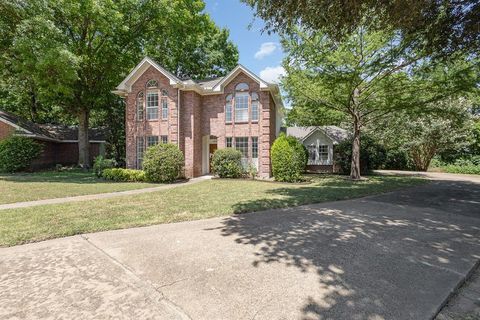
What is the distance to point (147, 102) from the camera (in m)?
17.8

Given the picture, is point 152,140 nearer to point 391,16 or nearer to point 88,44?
point 88,44

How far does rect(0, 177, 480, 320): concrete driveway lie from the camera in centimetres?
293

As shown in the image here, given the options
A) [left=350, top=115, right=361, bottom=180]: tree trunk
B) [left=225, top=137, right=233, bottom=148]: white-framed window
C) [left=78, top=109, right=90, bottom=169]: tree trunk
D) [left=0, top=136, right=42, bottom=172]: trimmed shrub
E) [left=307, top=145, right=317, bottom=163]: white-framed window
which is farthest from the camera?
[left=307, top=145, right=317, bottom=163]: white-framed window

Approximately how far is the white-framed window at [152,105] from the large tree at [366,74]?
8963 millimetres

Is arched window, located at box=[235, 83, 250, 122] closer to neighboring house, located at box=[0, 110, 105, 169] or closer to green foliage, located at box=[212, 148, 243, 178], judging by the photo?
green foliage, located at box=[212, 148, 243, 178]

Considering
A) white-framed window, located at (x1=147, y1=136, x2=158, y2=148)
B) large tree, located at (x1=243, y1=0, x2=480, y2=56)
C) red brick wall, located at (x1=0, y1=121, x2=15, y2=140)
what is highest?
large tree, located at (x1=243, y1=0, x2=480, y2=56)

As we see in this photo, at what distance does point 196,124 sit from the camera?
17.8 meters

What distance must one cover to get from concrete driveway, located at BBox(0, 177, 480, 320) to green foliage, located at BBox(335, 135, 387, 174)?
15754 millimetres

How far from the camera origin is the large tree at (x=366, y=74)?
11977 mm

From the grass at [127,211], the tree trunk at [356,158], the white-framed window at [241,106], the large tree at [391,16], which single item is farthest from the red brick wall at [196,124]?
the large tree at [391,16]

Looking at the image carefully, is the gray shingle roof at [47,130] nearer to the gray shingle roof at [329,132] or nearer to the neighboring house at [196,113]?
the neighboring house at [196,113]

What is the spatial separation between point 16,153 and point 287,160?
20201 mm

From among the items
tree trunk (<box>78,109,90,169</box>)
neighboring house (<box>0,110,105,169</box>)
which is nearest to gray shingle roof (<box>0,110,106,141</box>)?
neighboring house (<box>0,110,105,169</box>)

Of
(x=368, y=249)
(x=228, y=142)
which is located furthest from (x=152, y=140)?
(x=368, y=249)
